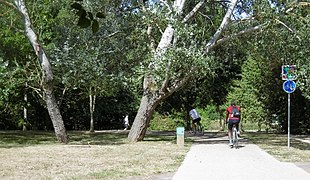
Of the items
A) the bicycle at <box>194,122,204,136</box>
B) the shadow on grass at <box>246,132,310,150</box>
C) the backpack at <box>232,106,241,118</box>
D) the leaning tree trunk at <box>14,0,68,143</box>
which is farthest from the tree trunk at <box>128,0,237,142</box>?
the bicycle at <box>194,122,204,136</box>

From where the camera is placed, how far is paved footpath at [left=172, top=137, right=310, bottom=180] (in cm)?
923

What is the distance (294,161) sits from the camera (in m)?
12.1

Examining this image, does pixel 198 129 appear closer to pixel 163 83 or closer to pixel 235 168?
pixel 163 83

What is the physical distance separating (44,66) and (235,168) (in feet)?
31.2

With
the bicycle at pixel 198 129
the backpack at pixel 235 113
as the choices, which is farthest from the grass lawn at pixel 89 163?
the bicycle at pixel 198 129

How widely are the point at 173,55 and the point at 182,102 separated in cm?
1471

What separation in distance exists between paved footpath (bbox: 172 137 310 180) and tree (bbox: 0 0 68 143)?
6240 mm

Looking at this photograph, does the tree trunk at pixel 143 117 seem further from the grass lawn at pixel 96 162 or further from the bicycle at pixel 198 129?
the bicycle at pixel 198 129

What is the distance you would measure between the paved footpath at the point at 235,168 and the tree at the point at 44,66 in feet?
20.5

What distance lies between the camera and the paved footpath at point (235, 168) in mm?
9227

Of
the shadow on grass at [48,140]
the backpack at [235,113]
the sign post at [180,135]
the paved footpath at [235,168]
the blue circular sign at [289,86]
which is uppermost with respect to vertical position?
the blue circular sign at [289,86]

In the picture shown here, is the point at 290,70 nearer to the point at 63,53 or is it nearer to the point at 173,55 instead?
the point at 173,55

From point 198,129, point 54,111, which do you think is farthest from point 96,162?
point 198,129

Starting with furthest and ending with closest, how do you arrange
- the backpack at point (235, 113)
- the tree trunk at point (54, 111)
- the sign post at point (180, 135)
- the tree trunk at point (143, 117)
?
the tree trunk at point (143, 117) < the tree trunk at point (54, 111) < the sign post at point (180, 135) < the backpack at point (235, 113)
